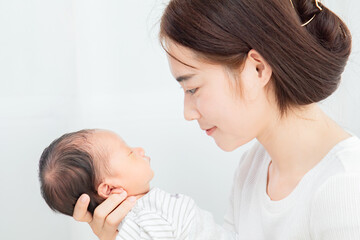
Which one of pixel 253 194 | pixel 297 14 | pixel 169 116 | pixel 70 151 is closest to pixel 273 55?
pixel 297 14

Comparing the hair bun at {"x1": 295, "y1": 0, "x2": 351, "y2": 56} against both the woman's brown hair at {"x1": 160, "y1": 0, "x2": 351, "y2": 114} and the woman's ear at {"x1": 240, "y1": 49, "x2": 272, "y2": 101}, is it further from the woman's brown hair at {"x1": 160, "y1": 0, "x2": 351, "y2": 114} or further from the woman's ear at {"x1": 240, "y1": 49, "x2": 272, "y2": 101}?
the woman's ear at {"x1": 240, "y1": 49, "x2": 272, "y2": 101}

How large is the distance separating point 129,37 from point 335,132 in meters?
0.98

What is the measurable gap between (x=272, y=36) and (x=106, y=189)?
66cm

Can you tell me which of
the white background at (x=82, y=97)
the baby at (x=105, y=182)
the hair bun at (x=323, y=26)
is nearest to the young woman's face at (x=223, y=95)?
the hair bun at (x=323, y=26)

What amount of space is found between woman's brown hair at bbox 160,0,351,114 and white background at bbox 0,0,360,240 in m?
0.69

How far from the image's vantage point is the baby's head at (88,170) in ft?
4.60

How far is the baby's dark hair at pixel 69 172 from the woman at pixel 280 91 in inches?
13.6

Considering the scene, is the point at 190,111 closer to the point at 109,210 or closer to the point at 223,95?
the point at 223,95

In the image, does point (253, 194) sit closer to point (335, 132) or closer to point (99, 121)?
point (335, 132)

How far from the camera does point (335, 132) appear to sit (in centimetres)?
122

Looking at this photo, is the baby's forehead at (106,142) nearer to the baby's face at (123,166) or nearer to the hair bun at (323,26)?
the baby's face at (123,166)

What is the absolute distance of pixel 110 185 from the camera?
4.74ft

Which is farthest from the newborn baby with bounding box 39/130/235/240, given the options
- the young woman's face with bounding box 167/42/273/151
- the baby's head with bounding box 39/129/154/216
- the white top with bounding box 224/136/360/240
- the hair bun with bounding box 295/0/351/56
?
the hair bun with bounding box 295/0/351/56

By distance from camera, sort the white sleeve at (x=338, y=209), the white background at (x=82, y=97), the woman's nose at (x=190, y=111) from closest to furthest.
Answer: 1. the white sleeve at (x=338, y=209)
2. the woman's nose at (x=190, y=111)
3. the white background at (x=82, y=97)
